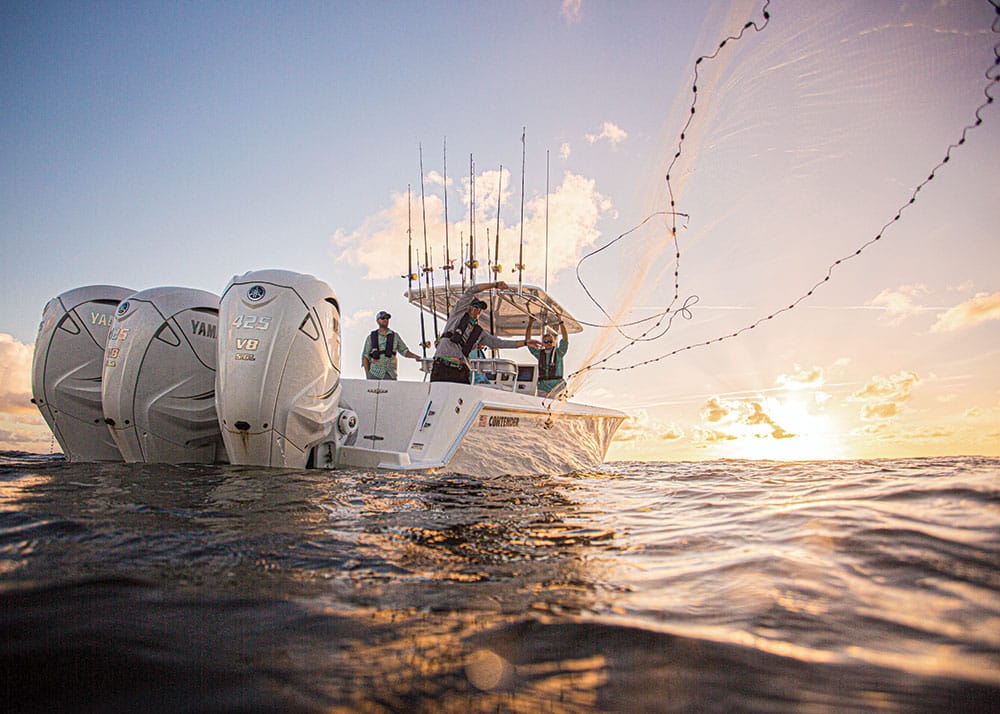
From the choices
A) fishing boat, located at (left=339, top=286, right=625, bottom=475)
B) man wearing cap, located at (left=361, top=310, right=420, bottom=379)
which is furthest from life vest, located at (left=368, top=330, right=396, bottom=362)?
fishing boat, located at (left=339, top=286, right=625, bottom=475)

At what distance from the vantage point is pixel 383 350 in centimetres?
833

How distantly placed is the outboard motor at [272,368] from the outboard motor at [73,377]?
218 cm

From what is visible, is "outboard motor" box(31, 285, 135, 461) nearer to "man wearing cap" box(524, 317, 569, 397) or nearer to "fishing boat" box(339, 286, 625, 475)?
"fishing boat" box(339, 286, 625, 475)

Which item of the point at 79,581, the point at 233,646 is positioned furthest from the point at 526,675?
the point at 79,581

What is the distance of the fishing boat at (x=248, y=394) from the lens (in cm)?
408

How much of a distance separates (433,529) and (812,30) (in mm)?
4267

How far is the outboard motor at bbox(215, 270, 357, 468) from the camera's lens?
13.2 feet

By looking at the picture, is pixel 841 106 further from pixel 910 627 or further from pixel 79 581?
pixel 79 581

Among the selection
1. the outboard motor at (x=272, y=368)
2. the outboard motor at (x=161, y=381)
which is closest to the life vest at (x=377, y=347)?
the outboard motor at (x=161, y=381)

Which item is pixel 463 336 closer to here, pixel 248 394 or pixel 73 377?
pixel 248 394

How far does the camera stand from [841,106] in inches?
162

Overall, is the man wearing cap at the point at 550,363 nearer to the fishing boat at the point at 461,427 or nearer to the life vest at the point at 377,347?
the fishing boat at the point at 461,427

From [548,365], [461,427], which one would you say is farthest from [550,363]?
[461,427]

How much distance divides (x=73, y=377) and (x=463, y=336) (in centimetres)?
382
